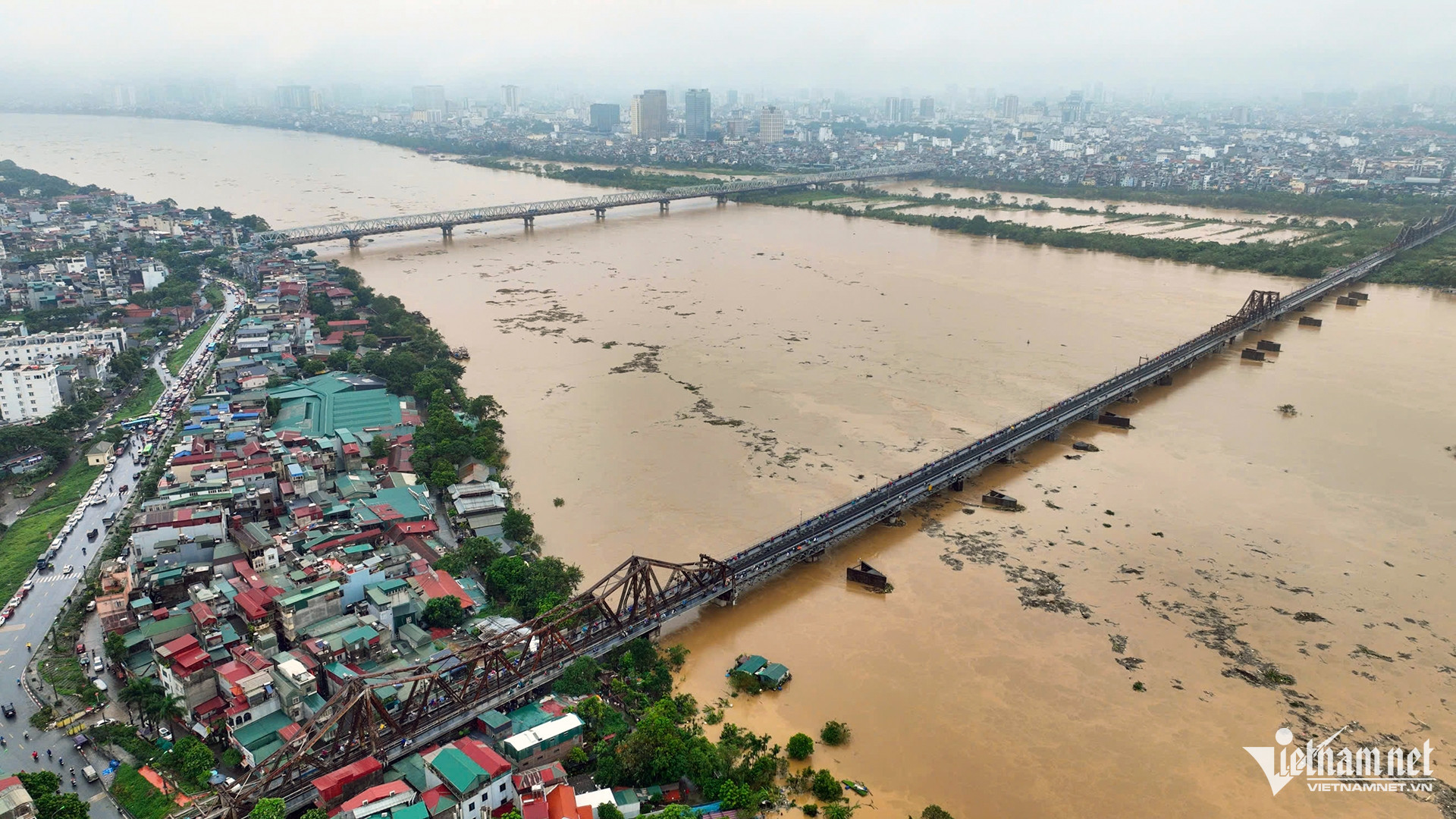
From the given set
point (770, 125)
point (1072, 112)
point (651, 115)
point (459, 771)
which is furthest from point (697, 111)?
point (459, 771)

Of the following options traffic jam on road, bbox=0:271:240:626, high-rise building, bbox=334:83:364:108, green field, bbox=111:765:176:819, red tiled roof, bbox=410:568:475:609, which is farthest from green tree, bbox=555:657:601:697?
high-rise building, bbox=334:83:364:108

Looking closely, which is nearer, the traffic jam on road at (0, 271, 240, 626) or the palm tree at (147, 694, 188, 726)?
the palm tree at (147, 694, 188, 726)

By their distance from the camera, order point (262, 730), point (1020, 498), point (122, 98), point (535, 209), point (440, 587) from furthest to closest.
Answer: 1. point (122, 98)
2. point (535, 209)
3. point (1020, 498)
4. point (440, 587)
5. point (262, 730)

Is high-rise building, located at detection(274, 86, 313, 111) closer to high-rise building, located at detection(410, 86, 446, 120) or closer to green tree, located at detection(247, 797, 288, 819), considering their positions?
high-rise building, located at detection(410, 86, 446, 120)

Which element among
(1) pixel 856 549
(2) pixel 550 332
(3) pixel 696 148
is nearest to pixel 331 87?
(3) pixel 696 148

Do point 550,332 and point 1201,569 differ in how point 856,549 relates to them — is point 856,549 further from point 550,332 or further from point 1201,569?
point 550,332

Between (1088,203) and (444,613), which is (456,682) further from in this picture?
(1088,203)
